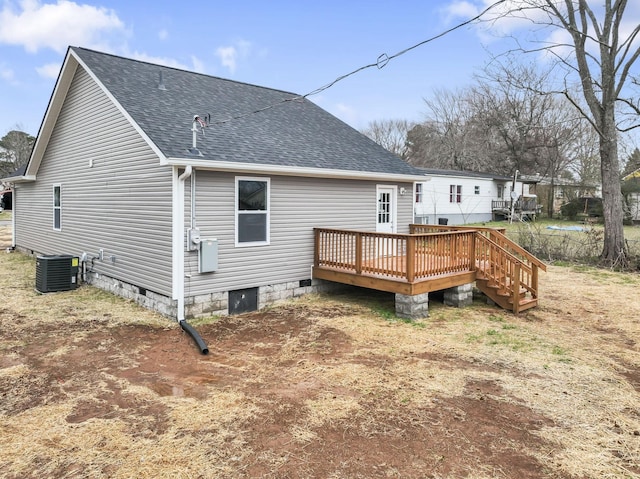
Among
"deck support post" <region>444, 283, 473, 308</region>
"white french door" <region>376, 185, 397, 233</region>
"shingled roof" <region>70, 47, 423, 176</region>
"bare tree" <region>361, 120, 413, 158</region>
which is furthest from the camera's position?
"bare tree" <region>361, 120, 413, 158</region>

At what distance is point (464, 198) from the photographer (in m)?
27.7

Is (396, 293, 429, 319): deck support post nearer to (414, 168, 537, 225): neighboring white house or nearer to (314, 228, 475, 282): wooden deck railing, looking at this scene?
(314, 228, 475, 282): wooden deck railing

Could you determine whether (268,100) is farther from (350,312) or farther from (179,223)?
(350,312)

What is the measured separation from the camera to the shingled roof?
7.75 m

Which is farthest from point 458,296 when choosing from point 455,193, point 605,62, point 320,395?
point 455,193

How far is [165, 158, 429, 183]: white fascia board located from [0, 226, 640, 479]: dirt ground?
262cm

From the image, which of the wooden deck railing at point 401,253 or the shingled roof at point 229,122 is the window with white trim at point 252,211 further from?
the wooden deck railing at point 401,253

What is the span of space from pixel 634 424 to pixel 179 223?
6.38 meters

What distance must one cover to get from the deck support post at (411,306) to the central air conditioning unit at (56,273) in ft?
23.1

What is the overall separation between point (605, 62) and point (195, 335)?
14573 mm

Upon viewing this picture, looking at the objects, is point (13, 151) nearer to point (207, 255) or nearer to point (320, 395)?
point (207, 255)

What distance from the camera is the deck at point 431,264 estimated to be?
25.3 feet

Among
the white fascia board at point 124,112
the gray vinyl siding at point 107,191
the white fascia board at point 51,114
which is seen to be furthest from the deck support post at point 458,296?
the white fascia board at point 51,114

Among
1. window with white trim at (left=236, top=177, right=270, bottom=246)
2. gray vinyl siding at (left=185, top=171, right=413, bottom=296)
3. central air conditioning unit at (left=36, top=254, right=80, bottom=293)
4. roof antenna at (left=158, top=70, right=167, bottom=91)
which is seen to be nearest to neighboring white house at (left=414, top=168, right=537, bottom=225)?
gray vinyl siding at (left=185, top=171, right=413, bottom=296)
